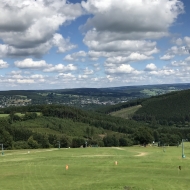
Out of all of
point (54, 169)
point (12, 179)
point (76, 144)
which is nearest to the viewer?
point (12, 179)

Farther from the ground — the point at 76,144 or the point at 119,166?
the point at 119,166

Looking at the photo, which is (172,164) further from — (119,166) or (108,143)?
(108,143)

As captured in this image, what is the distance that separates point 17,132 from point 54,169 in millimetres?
137099

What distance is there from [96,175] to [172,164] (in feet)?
60.9

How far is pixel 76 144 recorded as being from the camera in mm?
170500

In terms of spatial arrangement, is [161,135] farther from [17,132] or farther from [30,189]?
[30,189]

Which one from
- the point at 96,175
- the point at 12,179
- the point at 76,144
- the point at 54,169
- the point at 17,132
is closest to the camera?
the point at 12,179

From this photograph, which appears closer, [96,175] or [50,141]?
[96,175]

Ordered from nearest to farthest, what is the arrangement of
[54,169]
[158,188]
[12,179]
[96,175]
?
1. [158,188]
2. [12,179]
3. [96,175]
4. [54,169]

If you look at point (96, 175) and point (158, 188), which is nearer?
point (158, 188)

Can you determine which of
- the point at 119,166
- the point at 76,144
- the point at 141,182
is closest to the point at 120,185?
the point at 141,182

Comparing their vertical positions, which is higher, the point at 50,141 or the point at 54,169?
the point at 54,169

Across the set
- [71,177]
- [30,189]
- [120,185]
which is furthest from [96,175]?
[30,189]

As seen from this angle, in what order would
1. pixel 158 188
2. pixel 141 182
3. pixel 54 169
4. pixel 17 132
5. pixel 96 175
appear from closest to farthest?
pixel 158 188
pixel 141 182
pixel 96 175
pixel 54 169
pixel 17 132
